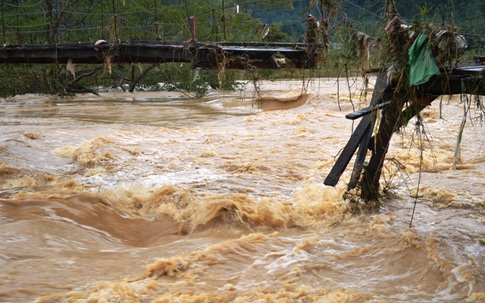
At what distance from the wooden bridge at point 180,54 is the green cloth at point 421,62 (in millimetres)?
2431

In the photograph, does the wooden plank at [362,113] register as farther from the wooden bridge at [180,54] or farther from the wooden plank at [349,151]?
the wooden bridge at [180,54]

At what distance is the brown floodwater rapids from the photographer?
4758 mm

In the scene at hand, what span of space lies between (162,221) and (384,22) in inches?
138

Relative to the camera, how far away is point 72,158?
10367 millimetres

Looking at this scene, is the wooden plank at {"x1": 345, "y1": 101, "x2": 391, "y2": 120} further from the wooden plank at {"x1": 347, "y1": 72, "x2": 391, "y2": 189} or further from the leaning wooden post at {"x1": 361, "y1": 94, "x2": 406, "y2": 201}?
the leaning wooden post at {"x1": 361, "y1": 94, "x2": 406, "y2": 201}

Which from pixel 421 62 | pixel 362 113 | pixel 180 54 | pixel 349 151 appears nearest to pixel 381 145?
pixel 349 151

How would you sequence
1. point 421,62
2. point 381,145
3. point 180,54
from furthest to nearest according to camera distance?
1. point 180,54
2. point 381,145
3. point 421,62

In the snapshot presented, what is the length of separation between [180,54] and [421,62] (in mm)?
4440

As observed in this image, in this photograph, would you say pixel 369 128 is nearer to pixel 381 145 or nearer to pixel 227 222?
pixel 381 145

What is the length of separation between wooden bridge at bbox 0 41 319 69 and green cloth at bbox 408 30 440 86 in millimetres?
2431

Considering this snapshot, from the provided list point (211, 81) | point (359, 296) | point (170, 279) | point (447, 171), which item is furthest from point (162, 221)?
point (211, 81)

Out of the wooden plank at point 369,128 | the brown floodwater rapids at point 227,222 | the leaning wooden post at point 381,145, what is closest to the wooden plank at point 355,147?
the wooden plank at point 369,128

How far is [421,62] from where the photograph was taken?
502 centimetres

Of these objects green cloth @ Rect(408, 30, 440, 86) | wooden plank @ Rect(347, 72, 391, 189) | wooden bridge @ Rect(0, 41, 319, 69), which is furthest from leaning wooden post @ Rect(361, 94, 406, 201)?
wooden bridge @ Rect(0, 41, 319, 69)
